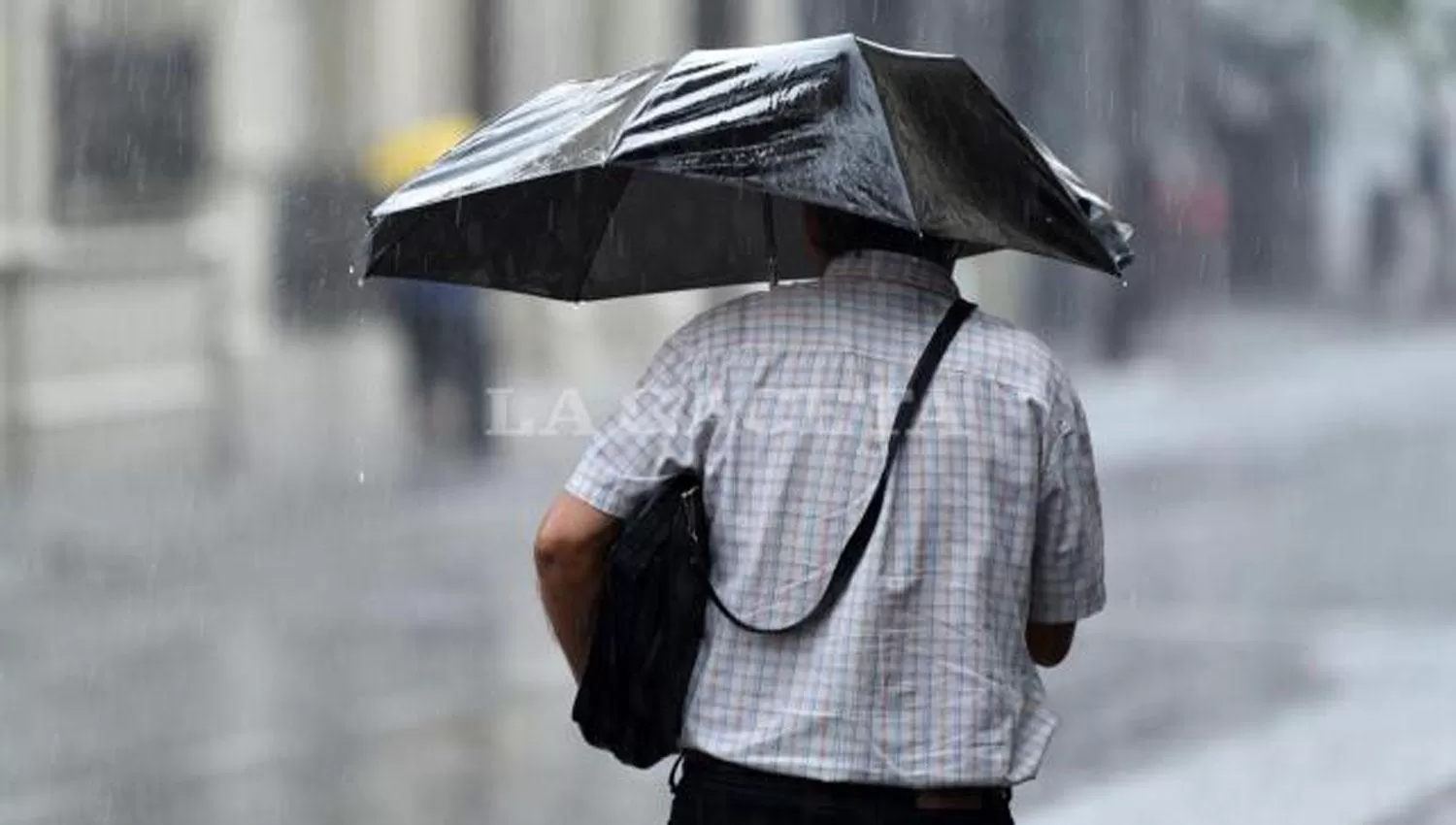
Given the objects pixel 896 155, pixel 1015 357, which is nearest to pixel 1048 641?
pixel 1015 357

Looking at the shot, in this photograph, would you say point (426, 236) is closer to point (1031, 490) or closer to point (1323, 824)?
point (1031, 490)

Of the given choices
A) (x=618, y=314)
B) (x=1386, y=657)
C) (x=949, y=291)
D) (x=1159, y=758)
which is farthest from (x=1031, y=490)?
(x=618, y=314)

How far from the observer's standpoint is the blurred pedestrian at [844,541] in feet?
9.87

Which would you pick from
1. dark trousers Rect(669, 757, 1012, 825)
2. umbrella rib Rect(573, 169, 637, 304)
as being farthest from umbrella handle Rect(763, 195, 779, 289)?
dark trousers Rect(669, 757, 1012, 825)

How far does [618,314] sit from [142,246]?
11.1ft

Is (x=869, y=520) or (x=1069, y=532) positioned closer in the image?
(x=869, y=520)

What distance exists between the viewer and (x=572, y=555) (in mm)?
3080

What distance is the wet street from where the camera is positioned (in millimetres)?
7969

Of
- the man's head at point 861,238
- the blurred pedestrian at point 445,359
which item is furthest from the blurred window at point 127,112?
the man's head at point 861,238

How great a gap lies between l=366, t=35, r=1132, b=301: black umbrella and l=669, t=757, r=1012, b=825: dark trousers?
0.64 metres

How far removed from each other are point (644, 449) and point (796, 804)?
433 mm

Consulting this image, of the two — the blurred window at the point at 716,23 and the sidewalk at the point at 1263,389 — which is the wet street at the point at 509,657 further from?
the blurred window at the point at 716,23

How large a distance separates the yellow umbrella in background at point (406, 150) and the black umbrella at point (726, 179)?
12053mm

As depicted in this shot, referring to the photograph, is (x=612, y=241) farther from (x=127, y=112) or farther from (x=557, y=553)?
(x=127, y=112)
